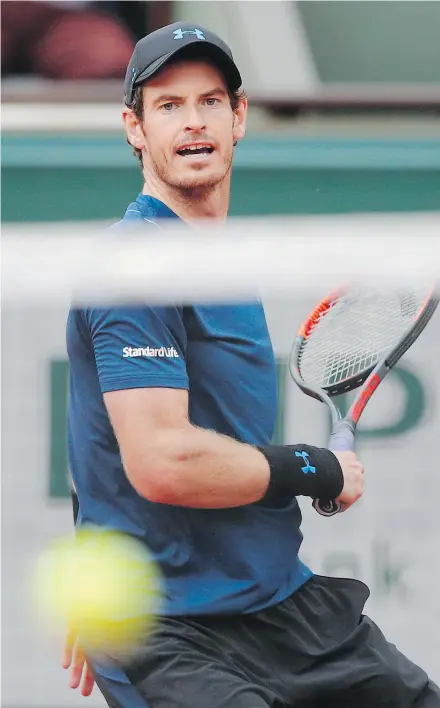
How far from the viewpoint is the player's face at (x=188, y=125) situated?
240cm

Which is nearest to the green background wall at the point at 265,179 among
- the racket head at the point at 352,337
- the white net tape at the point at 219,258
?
the white net tape at the point at 219,258

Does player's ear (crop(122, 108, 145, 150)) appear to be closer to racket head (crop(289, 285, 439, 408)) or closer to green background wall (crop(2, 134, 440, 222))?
racket head (crop(289, 285, 439, 408))

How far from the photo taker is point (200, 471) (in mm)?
2236

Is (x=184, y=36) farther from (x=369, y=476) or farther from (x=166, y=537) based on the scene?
(x=369, y=476)

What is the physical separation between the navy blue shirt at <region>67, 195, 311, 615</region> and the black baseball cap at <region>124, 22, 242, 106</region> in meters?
0.22

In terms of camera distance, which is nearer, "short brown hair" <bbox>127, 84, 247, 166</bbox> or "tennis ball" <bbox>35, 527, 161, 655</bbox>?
"tennis ball" <bbox>35, 527, 161, 655</bbox>

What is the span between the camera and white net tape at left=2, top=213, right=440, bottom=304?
2457mm

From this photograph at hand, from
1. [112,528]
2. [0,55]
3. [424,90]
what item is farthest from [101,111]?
[112,528]

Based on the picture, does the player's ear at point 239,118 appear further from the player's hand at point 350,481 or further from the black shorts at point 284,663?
the black shorts at point 284,663

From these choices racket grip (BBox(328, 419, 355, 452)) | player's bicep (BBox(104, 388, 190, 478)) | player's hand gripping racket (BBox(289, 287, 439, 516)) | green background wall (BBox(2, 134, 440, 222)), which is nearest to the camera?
player's bicep (BBox(104, 388, 190, 478))

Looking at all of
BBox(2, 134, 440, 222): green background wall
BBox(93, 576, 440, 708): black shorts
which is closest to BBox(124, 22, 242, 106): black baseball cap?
BBox(93, 576, 440, 708): black shorts

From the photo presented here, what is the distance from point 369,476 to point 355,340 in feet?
4.15

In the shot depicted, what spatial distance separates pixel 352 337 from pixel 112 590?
0.78m

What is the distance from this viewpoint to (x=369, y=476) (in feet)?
13.3
